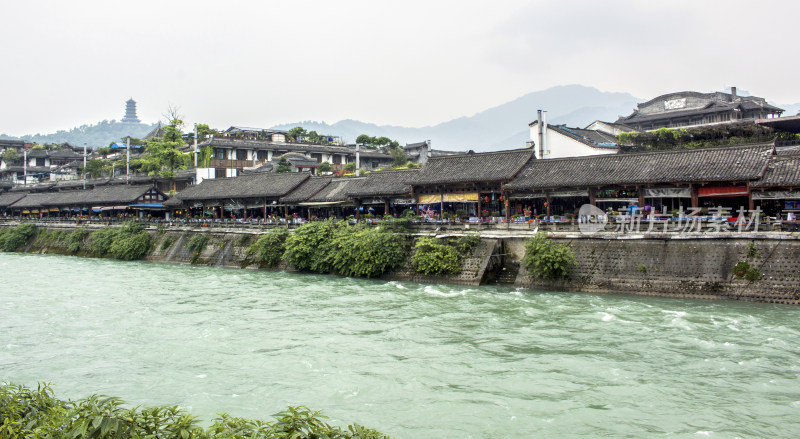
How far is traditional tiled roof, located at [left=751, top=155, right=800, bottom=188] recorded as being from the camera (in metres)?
21.8

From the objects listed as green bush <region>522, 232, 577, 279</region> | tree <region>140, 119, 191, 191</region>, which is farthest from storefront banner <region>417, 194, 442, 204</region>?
tree <region>140, 119, 191, 191</region>

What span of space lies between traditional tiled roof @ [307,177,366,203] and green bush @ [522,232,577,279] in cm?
1618

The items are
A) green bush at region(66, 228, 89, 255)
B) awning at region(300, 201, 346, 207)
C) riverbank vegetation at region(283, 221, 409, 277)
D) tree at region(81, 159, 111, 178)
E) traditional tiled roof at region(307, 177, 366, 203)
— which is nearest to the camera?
riverbank vegetation at region(283, 221, 409, 277)

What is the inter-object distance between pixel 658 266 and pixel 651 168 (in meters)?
6.18

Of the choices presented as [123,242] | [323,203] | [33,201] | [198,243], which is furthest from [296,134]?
[323,203]

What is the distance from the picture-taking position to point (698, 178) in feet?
78.2

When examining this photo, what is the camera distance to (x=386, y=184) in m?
36.2

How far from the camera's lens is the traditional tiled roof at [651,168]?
2353 cm

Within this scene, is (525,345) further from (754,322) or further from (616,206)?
(616,206)

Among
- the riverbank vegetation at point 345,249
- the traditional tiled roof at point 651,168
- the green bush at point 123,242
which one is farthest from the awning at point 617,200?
the green bush at point 123,242

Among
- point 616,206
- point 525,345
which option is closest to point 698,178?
point 616,206

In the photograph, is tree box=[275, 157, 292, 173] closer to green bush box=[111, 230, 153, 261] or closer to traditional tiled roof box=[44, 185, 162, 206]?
traditional tiled roof box=[44, 185, 162, 206]

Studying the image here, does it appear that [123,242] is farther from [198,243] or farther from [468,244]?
[468,244]

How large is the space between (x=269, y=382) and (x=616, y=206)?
21.1 meters
